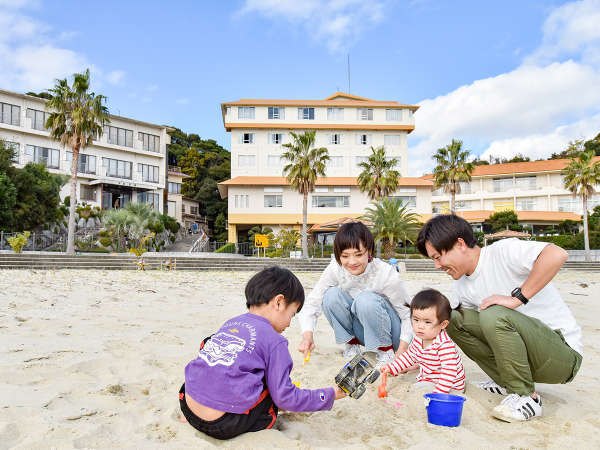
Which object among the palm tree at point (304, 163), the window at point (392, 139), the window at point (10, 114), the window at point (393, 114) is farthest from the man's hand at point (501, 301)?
the window at point (10, 114)

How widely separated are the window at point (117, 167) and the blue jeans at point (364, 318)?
4088cm

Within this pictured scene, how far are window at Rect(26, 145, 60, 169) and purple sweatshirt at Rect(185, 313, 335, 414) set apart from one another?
40.1 metres

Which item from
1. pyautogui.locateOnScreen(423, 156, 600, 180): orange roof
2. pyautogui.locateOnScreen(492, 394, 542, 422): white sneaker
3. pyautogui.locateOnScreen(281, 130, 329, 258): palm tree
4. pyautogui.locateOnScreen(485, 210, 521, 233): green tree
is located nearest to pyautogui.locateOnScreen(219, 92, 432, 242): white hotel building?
pyautogui.locateOnScreen(485, 210, 521, 233): green tree

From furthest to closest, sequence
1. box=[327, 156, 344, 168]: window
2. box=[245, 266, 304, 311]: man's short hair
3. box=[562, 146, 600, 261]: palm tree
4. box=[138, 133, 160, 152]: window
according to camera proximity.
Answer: box=[138, 133, 160, 152]: window
box=[327, 156, 344, 168]: window
box=[562, 146, 600, 261]: palm tree
box=[245, 266, 304, 311]: man's short hair

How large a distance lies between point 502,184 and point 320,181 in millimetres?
24132

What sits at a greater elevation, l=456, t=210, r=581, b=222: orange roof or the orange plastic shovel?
l=456, t=210, r=581, b=222: orange roof

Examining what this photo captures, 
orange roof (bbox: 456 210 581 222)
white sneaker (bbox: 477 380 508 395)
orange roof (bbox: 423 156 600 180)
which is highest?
orange roof (bbox: 423 156 600 180)

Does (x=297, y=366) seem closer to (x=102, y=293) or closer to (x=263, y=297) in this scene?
(x=263, y=297)

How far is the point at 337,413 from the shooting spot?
2.51m

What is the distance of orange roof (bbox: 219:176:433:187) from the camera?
37.1 metres

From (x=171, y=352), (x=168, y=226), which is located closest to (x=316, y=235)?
(x=168, y=226)

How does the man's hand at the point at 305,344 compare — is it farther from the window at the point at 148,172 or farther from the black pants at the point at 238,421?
the window at the point at 148,172

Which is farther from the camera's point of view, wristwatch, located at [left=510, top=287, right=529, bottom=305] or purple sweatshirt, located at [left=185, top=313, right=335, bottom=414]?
wristwatch, located at [left=510, top=287, right=529, bottom=305]

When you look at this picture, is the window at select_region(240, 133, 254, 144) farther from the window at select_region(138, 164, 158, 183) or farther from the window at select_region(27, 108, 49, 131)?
the window at select_region(27, 108, 49, 131)
